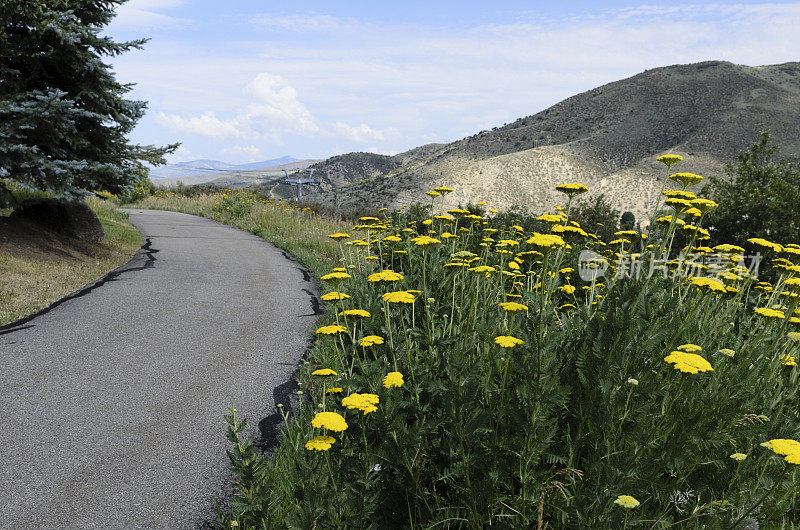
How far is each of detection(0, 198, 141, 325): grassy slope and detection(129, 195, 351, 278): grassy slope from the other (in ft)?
12.8

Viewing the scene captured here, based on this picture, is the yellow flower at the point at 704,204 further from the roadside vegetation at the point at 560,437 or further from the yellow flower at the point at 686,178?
the yellow flower at the point at 686,178

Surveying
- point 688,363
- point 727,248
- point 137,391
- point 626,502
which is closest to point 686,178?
point 727,248

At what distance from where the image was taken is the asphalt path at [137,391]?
3.02 metres

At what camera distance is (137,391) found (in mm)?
4480

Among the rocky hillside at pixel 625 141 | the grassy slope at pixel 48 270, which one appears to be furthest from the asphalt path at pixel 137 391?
the rocky hillside at pixel 625 141

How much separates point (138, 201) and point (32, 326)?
73.4 ft

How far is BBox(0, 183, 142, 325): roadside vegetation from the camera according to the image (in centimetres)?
679

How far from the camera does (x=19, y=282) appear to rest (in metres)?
7.30

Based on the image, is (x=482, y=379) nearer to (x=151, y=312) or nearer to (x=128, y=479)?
(x=128, y=479)

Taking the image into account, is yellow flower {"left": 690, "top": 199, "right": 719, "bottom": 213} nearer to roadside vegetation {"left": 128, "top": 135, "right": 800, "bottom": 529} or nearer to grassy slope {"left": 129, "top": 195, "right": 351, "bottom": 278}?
roadside vegetation {"left": 128, "top": 135, "right": 800, "bottom": 529}

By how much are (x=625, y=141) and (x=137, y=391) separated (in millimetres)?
76775

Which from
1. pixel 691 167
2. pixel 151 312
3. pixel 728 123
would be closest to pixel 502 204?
pixel 691 167

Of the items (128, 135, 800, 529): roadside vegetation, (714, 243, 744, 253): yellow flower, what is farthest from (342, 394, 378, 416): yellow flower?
(714, 243, 744, 253): yellow flower

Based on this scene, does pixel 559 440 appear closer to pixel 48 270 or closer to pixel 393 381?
pixel 393 381
